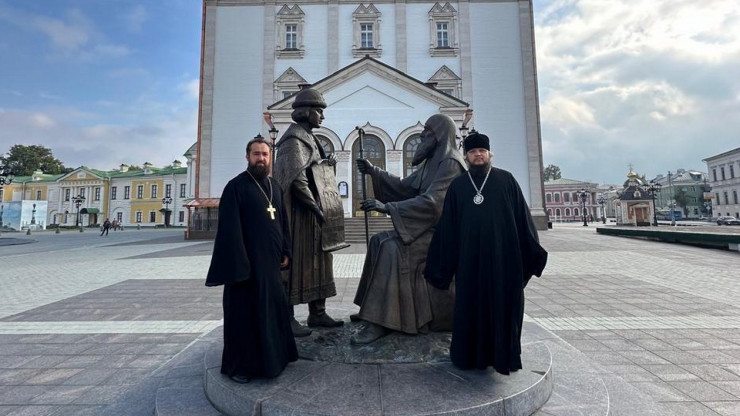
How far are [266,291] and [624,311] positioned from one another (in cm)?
568

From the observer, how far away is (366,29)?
28.8 metres

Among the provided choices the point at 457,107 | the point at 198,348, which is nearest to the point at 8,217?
the point at 457,107

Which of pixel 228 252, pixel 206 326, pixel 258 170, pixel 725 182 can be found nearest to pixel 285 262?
pixel 228 252

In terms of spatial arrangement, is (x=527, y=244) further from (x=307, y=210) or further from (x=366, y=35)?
(x=366, y=35)

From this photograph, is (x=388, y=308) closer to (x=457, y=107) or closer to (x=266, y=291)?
(x=266, y=291)

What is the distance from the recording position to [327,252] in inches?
124

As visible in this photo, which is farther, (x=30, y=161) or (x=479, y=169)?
(x=30, y=161)

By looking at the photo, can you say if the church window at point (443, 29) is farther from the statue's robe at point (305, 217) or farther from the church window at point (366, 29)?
the statue's robe at point (305, 217)

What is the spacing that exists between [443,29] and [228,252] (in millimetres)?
31076

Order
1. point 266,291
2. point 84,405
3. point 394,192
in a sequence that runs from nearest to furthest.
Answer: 1. point 266,291
2. point 84,405
3. point 394,192

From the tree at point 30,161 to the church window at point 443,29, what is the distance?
246 feet

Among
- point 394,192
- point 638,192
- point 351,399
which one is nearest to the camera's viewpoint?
point 351,399

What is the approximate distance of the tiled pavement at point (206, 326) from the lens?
2977mm

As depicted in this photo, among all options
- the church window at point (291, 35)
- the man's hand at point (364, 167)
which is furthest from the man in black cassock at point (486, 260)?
the church window at point (291, 35)
